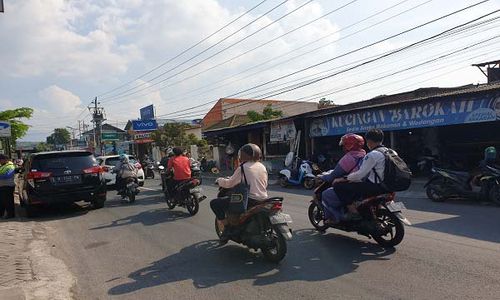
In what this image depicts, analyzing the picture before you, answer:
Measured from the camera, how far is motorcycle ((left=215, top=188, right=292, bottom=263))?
20.2ft

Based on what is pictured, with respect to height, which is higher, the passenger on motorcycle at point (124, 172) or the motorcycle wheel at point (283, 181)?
the passenger on motorcycle at point (124, 172)

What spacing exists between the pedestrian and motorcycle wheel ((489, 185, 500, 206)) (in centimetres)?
1201

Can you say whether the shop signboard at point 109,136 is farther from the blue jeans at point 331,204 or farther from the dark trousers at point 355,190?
the dark trousers at point 355,190

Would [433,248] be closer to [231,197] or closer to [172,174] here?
[231,197]

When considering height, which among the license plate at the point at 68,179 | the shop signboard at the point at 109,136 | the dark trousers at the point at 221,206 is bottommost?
the dark trousers at the point at 221,206

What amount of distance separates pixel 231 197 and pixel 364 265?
6.69 ft

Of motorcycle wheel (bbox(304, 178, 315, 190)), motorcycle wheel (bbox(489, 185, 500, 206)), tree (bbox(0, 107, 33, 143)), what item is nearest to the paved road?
motorcycle wheel (bbox(489, 185, 500, 206))

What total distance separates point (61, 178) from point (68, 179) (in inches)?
7.0

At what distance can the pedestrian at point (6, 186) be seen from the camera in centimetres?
1180

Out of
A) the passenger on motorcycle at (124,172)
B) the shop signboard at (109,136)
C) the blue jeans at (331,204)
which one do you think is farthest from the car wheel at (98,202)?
the shop signboard at (109,136)

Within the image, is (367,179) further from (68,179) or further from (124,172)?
(124,172)

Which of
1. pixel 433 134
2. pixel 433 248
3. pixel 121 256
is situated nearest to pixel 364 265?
pixel 433 248

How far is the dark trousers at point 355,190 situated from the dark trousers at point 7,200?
8.93m

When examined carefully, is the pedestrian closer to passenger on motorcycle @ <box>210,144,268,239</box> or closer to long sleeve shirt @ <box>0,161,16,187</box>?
long sleeve shirt @ <box>0,161,16,187</box>
